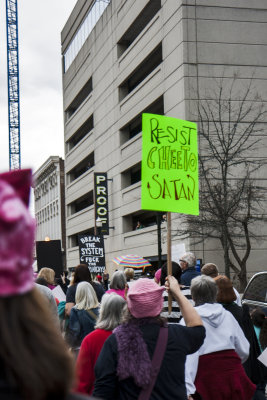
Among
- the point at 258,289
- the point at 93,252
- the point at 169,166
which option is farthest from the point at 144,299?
the point at 93,252

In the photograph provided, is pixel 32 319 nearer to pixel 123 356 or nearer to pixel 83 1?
pixel 123 356

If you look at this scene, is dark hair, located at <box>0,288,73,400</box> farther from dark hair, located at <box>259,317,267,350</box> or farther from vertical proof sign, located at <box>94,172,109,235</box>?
vertical proof sign, located at <box>94,172,109,235</box>

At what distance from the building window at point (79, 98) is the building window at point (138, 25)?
9.01 meters

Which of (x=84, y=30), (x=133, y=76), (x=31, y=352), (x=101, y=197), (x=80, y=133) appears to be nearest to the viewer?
(x=31, y=352)

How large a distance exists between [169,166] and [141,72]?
35.9 metres

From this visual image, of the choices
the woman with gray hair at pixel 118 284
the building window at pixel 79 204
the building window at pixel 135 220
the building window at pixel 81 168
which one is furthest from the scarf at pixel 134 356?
the building window at pixel 79 204

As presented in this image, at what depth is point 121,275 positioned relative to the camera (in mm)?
9195

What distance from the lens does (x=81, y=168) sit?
60.9 metres

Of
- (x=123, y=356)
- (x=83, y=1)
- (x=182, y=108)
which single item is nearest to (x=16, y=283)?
(x=123, y=356)

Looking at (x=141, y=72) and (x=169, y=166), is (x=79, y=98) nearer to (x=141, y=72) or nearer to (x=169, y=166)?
(x=141, y=72)

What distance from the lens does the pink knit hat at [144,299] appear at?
13.4ft

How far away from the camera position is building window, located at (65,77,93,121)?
55909mm

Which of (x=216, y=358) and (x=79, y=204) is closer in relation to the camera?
(x=216, y=358)

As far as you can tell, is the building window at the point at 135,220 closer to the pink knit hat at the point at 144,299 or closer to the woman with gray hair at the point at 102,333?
the woman with gray hair at the point at 102,333
